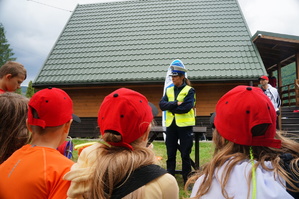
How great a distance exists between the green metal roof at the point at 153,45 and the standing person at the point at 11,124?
7.41 m

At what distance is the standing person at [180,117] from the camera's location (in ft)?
13.1

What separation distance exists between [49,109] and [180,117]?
2613 mm

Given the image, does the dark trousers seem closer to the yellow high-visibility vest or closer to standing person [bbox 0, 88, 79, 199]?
the yellow high-visibility vest

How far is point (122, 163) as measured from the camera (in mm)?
1322

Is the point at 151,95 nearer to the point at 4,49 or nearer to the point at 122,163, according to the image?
the point at 122,163

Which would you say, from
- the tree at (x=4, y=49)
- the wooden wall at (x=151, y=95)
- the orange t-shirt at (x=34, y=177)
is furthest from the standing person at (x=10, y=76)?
the tree at (x=4, y=49)

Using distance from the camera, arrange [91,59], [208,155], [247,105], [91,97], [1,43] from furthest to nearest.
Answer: [1,43] → [91,59] → [91,97] → [208,155] → [247,105]

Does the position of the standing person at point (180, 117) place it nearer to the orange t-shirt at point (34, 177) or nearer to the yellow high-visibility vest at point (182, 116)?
the yellow high-visibility vest at point (182, 116)

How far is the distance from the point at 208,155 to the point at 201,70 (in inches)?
163

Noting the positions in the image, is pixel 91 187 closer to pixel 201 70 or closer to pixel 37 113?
pixel 37 113

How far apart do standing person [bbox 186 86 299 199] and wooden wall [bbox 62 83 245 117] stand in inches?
319

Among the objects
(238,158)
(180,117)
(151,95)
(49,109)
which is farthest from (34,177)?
(151,95)

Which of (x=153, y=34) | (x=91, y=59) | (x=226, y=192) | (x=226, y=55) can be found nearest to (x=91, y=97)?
(x=91, y=59)

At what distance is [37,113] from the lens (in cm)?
168
